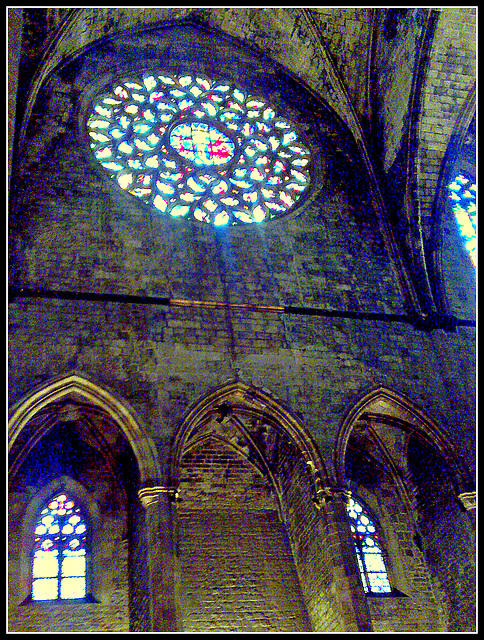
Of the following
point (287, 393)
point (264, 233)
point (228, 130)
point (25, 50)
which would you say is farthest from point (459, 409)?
point (25, 50)

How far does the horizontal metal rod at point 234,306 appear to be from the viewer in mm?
9609

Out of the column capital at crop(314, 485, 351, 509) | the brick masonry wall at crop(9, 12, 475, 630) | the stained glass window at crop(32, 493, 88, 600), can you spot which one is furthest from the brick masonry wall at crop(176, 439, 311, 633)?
the column capital at crop(314, 485, 351, 509)

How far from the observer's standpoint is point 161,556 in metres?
8.09

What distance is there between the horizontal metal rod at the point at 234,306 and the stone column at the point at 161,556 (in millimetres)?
2589

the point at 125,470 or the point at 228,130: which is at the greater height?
the point at 228,130

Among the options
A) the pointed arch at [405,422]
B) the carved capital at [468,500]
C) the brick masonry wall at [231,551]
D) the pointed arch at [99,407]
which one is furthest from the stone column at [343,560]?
the pointed arch at [99,407]

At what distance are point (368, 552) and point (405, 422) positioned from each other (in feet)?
6.35

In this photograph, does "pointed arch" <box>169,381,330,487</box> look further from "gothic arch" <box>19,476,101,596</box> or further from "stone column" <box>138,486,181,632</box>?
"gothic arch" <box>19,476,101,596</box>

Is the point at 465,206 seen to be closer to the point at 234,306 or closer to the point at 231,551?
the point at 234,306

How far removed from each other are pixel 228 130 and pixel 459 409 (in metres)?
6.08

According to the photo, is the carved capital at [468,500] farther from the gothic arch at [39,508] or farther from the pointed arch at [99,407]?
the gothic arch at [39,508]

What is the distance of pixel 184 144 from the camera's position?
12625mm

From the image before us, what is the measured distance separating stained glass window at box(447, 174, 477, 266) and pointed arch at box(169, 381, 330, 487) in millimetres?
4947
